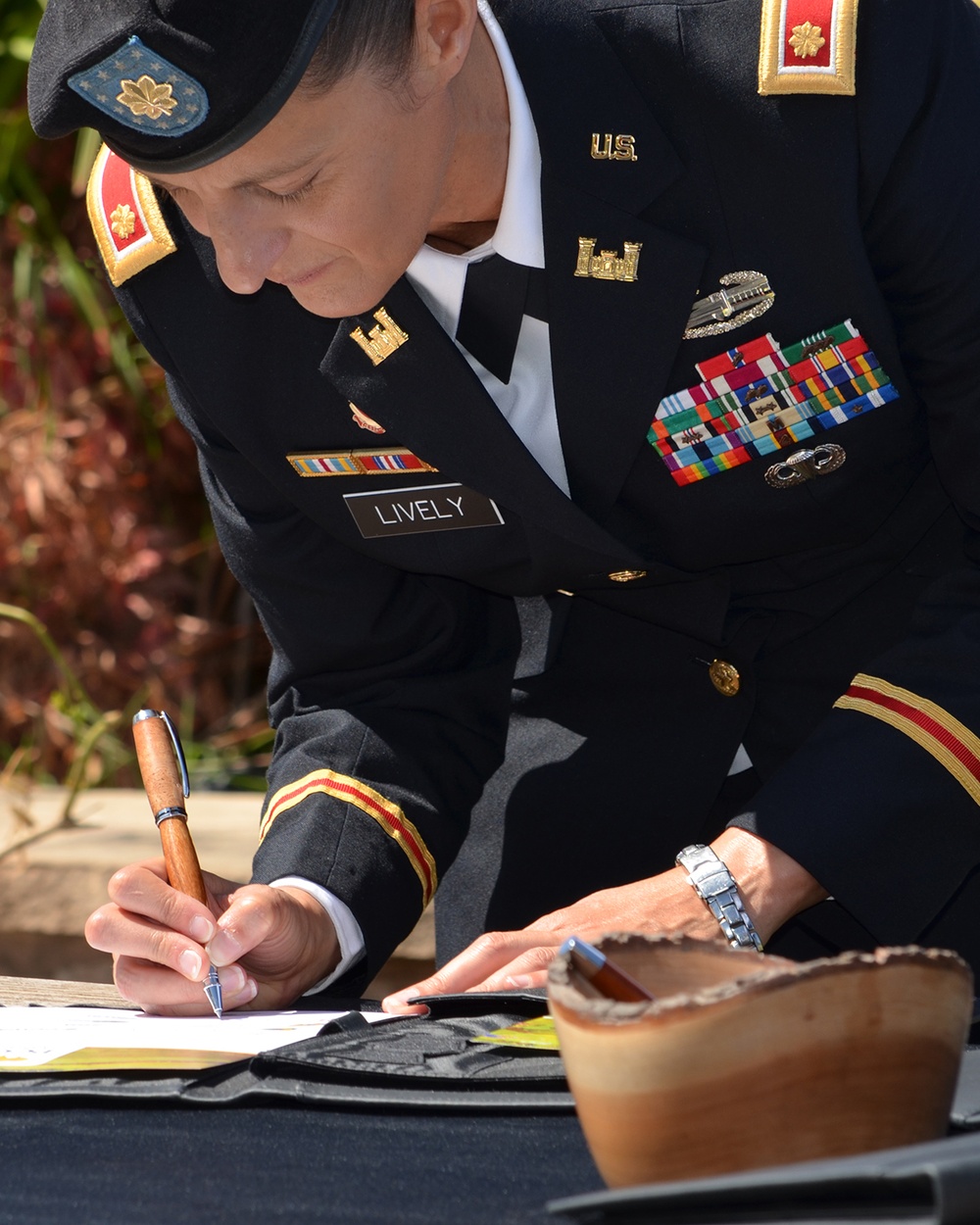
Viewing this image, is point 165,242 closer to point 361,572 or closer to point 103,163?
point 103,163

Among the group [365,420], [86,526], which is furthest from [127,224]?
[86,526]

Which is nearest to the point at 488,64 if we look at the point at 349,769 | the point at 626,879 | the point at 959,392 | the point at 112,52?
the point at 112,52

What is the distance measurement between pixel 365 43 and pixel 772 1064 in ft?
2.80

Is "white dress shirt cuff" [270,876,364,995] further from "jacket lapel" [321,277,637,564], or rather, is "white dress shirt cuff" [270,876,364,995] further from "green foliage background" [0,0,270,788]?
"green foliage background" [0,0,270,788]

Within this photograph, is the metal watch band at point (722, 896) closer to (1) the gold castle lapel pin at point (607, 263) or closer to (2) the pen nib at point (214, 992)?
(2) the pen nib at point (214, 992)

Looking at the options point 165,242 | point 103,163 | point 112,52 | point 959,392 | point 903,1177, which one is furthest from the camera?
point 103,163

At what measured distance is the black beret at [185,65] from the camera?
109 centimetres

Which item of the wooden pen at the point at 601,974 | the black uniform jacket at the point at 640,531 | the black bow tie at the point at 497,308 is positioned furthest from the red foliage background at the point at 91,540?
the wooden pen at the point at 601,974

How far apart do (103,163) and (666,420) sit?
0.65m

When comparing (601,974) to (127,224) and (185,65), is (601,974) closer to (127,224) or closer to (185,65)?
(185,65)

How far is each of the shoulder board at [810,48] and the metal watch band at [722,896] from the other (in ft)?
2.04

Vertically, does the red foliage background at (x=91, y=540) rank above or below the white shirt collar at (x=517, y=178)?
below

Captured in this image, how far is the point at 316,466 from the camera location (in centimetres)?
152

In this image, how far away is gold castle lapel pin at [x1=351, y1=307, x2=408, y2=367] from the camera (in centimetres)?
139
